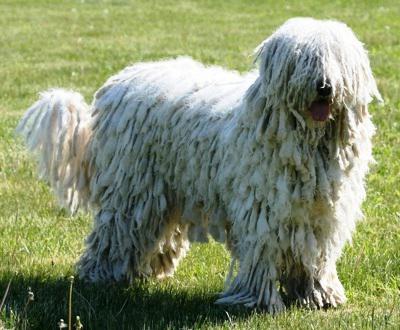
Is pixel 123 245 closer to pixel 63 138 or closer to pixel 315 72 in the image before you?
pixel 63 138

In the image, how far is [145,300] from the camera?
627 cm

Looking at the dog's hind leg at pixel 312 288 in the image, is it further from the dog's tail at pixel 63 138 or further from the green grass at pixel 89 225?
the dog's tail at pixel 63 138

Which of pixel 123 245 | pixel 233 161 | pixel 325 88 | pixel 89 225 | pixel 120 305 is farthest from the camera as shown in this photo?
pixel 89 225

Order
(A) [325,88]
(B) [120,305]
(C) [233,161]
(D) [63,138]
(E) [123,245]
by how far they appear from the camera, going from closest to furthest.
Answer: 1. (A) [325,88]
2. (C) [233,161]
3. (B) [120,305]
4. (E) [123,245]
5. (D) [63,138]

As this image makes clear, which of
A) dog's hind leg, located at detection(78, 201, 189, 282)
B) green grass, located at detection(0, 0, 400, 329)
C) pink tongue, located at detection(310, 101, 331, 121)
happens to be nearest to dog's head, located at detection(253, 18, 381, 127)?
pink tongue, located at detection(310, 101, 331, 121)

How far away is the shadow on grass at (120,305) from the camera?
567 cm

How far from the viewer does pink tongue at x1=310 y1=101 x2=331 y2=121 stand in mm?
5453

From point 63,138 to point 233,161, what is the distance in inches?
60.7

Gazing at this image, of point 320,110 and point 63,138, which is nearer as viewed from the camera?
point 320,110

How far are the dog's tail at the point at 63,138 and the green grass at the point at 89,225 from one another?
0.57 m

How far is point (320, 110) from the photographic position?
5.46 meters

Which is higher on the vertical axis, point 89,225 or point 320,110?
point 320,110

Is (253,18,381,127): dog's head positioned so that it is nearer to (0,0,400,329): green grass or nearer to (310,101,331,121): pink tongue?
(310,101,331,121): pink tongue

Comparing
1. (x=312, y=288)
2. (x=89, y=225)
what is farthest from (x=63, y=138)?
(x=312, y=288)
